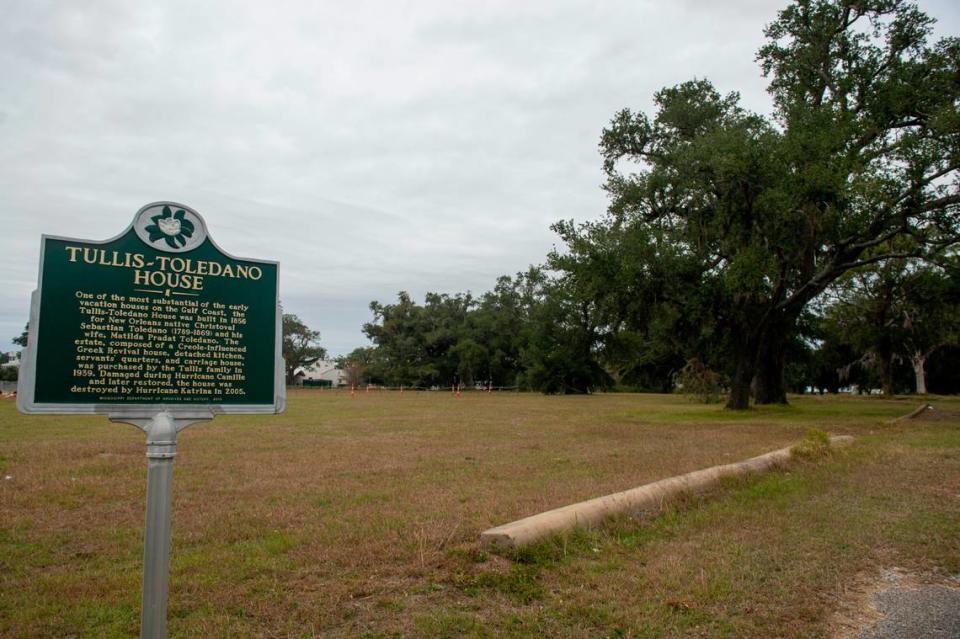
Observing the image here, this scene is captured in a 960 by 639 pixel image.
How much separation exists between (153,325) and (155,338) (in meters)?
0.08

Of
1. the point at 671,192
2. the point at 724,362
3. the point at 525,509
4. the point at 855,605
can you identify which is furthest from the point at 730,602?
the point at 724,362

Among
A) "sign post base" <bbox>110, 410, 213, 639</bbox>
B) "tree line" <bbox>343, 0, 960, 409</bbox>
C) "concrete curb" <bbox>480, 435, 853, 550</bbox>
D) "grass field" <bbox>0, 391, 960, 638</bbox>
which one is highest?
"tree line" <bbox>343, 0, 960, 409</bbox>

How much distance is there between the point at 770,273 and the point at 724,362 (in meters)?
16.6

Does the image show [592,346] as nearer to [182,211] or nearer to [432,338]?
[432,338]

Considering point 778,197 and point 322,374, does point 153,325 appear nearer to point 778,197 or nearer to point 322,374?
point 778,197

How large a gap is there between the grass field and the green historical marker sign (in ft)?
4.84

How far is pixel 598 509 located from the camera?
6.99m

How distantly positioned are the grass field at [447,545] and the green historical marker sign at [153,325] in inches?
58.1

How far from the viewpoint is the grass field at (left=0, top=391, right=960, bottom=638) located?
467cm

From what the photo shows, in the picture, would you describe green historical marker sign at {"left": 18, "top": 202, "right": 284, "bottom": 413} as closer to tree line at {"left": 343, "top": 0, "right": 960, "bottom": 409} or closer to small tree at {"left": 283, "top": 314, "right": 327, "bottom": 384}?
tree line at {"left": 343, "top": 0, "right": 960, "bottom": 409}

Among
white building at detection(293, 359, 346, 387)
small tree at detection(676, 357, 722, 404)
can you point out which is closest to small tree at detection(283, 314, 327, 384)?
white building at detection(293, 359, 346, 387)

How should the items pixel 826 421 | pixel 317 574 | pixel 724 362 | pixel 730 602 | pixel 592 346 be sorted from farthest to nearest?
pixel 592 346 < pixel 724 362 < pixel 826 421 < pixel 317 574 < pixel 730 602

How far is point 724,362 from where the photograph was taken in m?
39.1

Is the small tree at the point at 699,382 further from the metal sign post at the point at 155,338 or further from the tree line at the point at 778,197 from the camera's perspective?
the metal sign post at the point at 155,338
